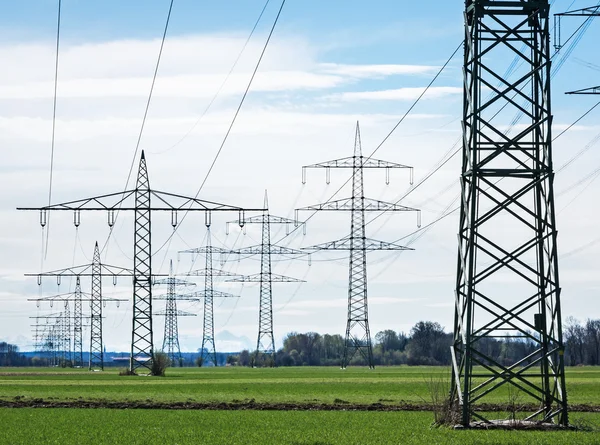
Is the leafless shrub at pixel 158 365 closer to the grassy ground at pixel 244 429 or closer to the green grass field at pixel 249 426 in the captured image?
the green grass field at pixel 249 426

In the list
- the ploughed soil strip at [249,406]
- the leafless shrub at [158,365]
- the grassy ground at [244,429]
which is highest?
the leafless shrub at [158,365]

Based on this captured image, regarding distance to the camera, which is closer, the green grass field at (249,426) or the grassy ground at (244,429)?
the grassy ground at (244,429)

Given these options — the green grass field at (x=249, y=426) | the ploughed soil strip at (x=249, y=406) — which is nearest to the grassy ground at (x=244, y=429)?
the green grass field at (x=249, y=426)

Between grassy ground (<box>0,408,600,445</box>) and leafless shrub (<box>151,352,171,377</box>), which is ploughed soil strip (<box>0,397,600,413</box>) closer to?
grassy ground (<box>0,408,600,445</box>)

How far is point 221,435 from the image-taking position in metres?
30.2

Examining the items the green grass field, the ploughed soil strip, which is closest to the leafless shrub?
the green grass field

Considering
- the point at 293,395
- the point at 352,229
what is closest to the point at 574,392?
the point at 293,395

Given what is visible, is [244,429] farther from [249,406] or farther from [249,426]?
[249,406]

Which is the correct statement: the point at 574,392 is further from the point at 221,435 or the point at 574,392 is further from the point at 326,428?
the point at 221,435

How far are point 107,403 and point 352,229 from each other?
50.4 metres

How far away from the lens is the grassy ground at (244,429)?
1101 inches

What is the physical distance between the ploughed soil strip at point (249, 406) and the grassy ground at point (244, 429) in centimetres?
283

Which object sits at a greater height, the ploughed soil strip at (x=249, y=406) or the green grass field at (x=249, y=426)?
the ploughed soil strip at (x=249, y=406)

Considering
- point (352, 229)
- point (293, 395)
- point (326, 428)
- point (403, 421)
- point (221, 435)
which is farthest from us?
point (352, 229)
